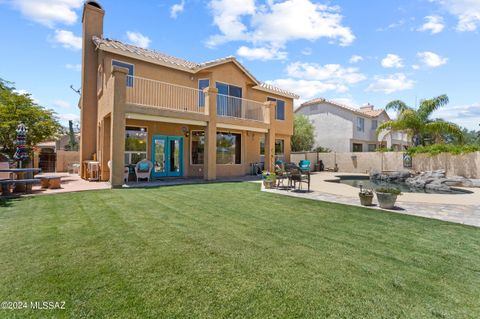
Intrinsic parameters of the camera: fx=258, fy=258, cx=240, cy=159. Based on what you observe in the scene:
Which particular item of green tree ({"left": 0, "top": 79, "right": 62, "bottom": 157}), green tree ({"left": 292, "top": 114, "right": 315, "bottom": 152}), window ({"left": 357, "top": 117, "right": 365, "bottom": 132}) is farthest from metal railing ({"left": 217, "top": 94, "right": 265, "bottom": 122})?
window ({"left": 357, "top": 117, "right": 365, "bottom": 132})

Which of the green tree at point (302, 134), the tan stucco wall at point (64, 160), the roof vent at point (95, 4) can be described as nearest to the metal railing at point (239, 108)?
the roof vent at point (95, 4)

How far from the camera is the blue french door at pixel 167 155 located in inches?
582

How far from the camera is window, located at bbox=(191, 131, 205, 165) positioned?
15906 mm

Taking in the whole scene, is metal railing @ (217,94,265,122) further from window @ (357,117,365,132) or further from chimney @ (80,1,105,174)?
window @ (357,117,365,132)

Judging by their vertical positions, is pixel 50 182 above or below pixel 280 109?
below

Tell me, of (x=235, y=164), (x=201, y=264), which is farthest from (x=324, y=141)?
(x=201, y=264)

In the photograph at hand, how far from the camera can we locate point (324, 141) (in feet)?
103

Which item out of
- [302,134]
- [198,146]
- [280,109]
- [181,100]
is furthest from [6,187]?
[302,134]

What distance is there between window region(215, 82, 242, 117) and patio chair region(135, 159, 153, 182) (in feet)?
16.3

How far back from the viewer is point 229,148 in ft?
55.9

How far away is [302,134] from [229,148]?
1514cm

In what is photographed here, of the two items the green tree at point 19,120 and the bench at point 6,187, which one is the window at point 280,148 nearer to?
the green tree at point 19,120

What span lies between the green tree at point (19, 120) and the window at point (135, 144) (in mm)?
5236

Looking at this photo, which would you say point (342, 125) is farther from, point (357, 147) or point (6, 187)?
point (6, 187)
